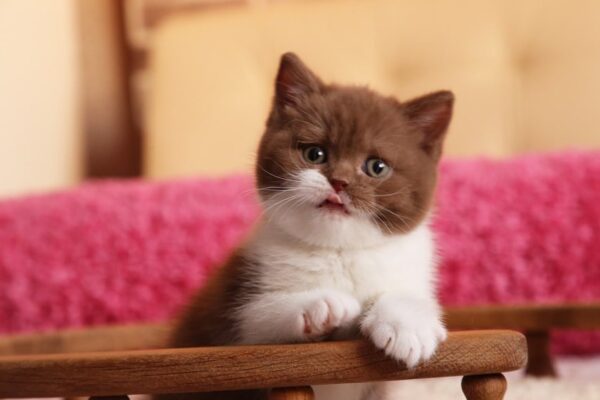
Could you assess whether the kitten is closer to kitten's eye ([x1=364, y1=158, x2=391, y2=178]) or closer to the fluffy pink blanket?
kitten's eye ([x1=364, y1=158, x2=391, y2=178])

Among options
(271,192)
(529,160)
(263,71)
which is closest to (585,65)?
(529,160)

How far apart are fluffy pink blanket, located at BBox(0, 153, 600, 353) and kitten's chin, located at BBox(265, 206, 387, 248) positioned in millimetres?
684

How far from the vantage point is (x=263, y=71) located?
1.99 m

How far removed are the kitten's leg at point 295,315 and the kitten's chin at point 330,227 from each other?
0.20 ft

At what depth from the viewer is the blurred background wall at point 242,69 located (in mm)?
1850

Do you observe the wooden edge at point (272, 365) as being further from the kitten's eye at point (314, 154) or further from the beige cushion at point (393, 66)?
the beige cushion at point (393, 66)

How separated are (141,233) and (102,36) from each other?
78cm

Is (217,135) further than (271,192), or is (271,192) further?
(217,135)

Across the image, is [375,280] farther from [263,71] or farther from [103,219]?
[263,71]

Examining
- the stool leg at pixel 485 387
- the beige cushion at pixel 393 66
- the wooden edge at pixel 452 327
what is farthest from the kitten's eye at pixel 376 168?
the beige cushion at pixel 393 66

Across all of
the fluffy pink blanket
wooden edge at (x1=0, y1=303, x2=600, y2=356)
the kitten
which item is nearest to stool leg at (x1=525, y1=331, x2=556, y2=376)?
wooden edge at (x1=0, y1=303, x2=600, y2=356)

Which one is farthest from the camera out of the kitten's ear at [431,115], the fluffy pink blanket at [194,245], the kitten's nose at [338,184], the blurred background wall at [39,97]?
the blurred background wall at [39,97]

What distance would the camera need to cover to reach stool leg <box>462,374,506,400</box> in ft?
2.17

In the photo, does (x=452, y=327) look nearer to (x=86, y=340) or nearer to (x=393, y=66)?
(x=86, y=340)
